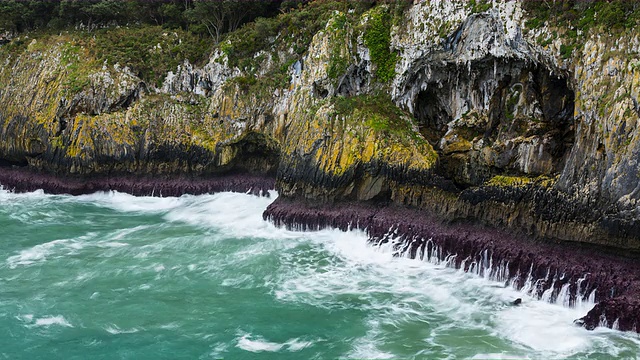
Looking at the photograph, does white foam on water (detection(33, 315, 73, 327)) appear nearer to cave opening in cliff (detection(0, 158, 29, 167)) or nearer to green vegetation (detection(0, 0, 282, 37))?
green vegetation (detection(0, 0, 282, 37))

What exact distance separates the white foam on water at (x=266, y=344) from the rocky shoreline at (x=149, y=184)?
48.5 feet

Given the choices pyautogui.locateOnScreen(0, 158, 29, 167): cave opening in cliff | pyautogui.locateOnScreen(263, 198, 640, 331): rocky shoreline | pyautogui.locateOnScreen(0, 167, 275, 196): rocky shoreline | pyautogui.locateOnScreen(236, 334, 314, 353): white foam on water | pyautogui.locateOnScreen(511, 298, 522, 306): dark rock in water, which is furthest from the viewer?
pyautogui.locateOnScreen(0, 158, 29, 167): cave opening in cliff

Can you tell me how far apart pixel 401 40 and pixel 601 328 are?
14147 mm

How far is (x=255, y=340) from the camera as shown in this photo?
13.2 m

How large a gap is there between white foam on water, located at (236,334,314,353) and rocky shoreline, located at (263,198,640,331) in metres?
7.16

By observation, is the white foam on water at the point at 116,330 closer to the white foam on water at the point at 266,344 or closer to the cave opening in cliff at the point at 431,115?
the white foam on water at the point at 266,344

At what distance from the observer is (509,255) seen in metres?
16.5

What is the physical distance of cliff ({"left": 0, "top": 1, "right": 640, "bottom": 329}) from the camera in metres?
15.1

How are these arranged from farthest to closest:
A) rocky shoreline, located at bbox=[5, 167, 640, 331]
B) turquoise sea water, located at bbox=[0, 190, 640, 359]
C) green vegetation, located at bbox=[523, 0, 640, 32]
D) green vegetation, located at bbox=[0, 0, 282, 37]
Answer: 1. green vegetation, located at bbox=[0, 0, 282, 37]
2. green vegetation, located at bbox=[523, 0, 640, 32]
3. rocky shoreline, located at bbox=[5, 167, 640, 331]
4. turquoise sea water, located at bbox=[0, 190, 640, 359]

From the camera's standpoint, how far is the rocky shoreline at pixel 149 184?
2847 centimetres

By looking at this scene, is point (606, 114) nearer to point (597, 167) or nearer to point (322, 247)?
point (597, 167)

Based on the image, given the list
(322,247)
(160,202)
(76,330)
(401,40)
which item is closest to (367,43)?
(401,40)

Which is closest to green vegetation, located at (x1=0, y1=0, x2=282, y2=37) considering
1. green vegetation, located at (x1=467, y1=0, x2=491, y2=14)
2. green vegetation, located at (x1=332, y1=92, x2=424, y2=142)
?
green vegetation, located at (x1=332, y1=92, x2=424, y2=142)

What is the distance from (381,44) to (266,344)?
1516cm
